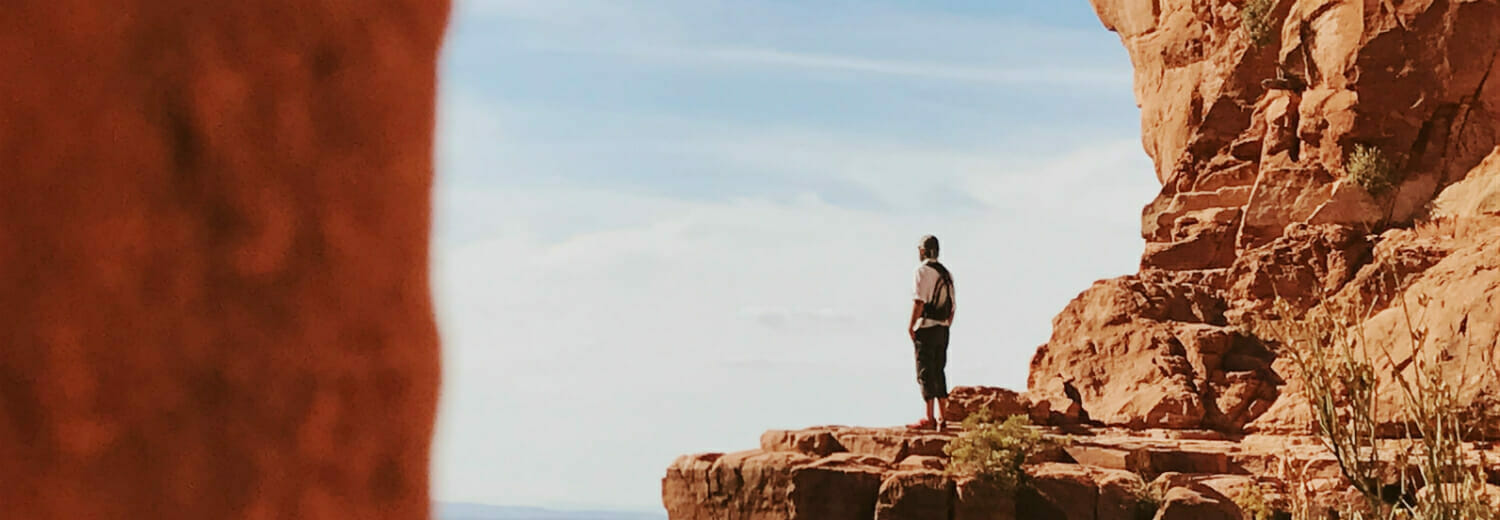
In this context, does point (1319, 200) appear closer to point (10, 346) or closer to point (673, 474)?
point (673, 474)

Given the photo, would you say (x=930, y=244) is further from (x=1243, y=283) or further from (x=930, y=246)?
(x=1243, y=283)

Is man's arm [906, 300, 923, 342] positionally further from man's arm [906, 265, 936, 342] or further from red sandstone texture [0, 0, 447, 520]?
red sandstone texture [0, 0, 447, 520]

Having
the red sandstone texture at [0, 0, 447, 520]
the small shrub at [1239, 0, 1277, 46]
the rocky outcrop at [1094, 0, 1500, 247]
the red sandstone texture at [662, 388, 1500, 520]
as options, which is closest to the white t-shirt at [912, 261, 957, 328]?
the red sandstone texture at [662, 388, 1500, 520]

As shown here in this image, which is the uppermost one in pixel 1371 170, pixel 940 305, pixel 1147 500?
pixel 1371 170

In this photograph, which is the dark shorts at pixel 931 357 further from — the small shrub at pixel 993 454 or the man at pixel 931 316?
the small shrub at pixel 993 454

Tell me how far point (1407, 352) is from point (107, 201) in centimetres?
1256

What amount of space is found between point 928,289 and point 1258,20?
35.0 feet

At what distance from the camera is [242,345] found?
887 mm

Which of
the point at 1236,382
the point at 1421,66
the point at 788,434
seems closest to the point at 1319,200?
the point at 1421,66

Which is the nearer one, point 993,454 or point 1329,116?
point 993,454

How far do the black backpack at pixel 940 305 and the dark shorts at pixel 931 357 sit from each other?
0.30ft

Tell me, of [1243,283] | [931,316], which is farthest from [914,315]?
[1243,283]

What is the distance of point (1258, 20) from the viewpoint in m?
18.9

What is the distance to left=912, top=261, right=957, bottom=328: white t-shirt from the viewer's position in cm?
1012
